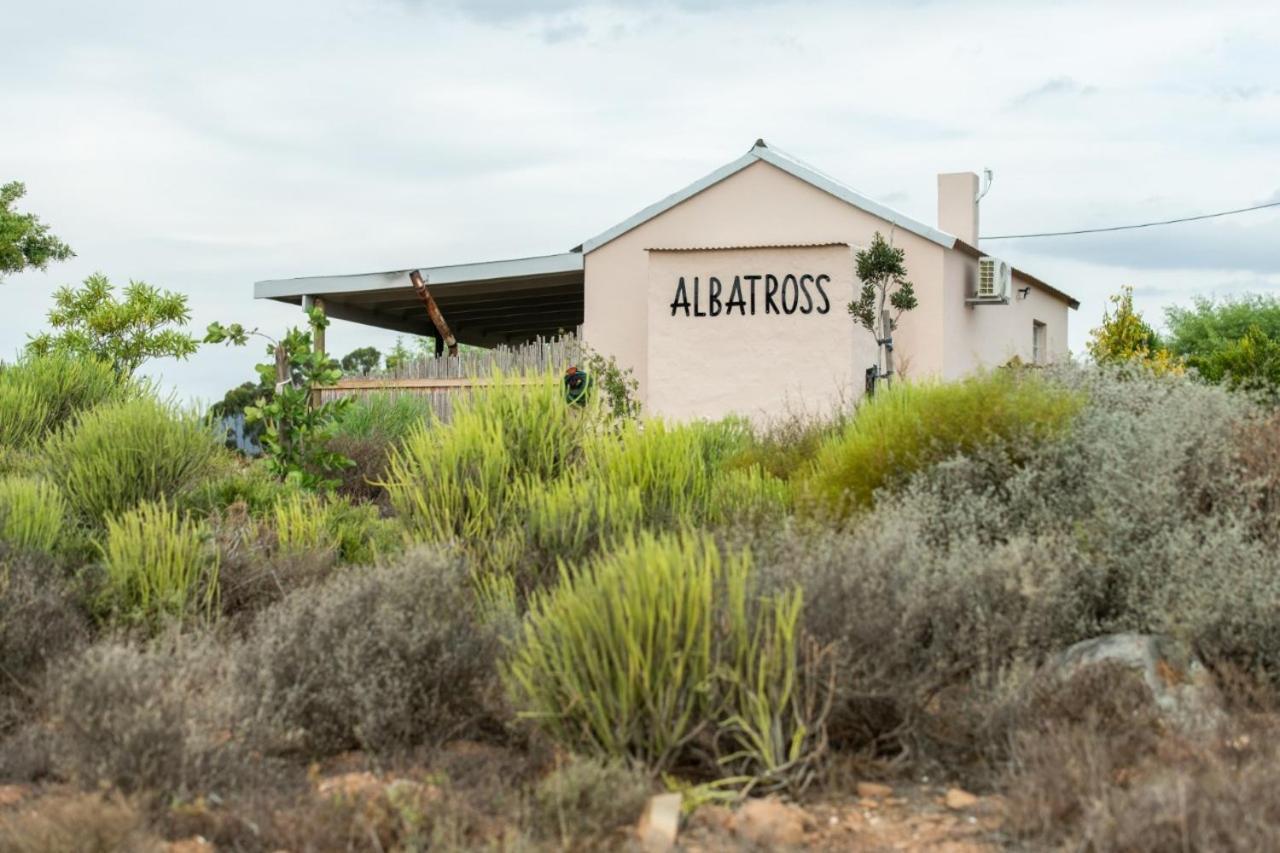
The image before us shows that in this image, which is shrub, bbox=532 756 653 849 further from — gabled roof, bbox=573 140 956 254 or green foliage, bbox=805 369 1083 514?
gabled roof, bbox=573 140 956 254

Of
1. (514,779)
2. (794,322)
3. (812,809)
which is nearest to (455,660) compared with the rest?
(514,779)

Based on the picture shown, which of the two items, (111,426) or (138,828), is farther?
(111,426)

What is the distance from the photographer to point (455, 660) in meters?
5.27

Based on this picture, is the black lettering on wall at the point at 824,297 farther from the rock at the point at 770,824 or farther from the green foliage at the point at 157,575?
the rock at the point at 770,824

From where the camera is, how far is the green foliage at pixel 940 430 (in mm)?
6797

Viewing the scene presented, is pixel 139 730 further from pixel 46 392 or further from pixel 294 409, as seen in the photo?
pixel 46 392

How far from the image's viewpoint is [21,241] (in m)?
29.6

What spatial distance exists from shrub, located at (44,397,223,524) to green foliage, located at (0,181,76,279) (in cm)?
2131

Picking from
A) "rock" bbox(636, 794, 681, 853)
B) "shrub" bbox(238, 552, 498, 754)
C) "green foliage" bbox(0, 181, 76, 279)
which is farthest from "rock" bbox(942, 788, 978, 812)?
"green foliage" bbox(0, 181, 76, 279)

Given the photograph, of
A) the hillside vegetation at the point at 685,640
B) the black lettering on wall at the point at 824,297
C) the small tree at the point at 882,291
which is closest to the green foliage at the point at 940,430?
the hillside vegetation at the point at 685,640

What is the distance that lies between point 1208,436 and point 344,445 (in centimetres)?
891

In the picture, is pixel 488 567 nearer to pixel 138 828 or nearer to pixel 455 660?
pixel 455 660

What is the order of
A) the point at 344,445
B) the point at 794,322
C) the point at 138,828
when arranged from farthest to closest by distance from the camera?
the point at 794,322 < the point at 344,445 < the point at 138,828

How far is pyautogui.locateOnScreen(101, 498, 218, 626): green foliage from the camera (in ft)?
22.2
